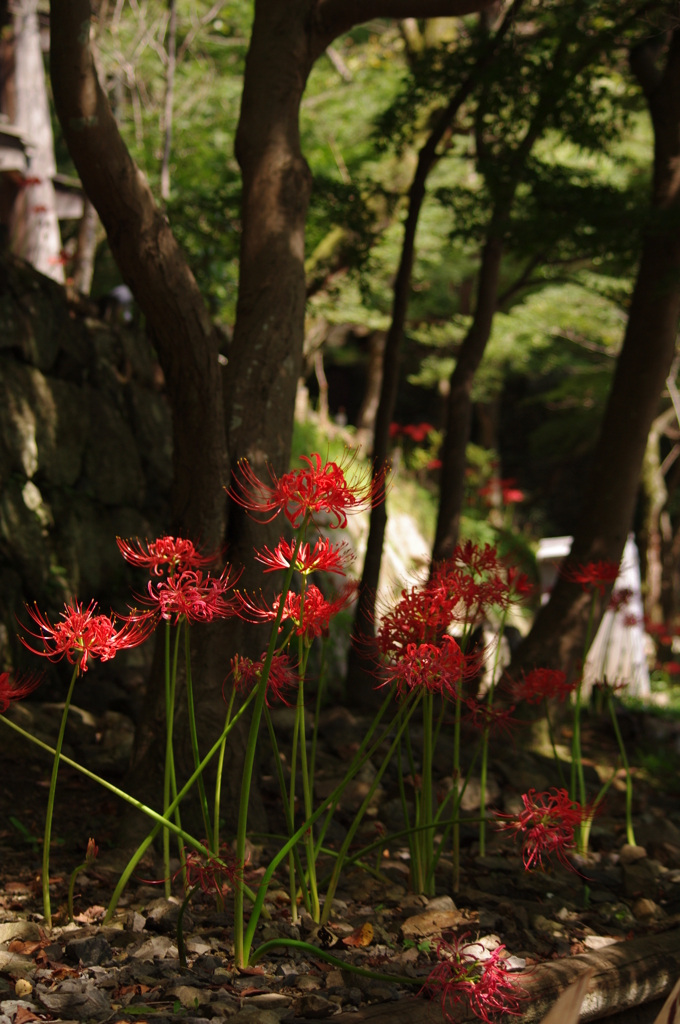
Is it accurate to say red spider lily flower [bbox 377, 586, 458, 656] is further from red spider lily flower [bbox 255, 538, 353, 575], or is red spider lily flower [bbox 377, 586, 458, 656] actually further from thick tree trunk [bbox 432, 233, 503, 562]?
thick tree trunk [bbox 432, 233, 503, 562]

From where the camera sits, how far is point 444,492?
5.96 metres

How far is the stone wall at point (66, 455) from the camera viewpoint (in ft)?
15.4

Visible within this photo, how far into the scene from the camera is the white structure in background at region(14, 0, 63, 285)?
868cm

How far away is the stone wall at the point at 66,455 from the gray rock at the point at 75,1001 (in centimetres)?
252

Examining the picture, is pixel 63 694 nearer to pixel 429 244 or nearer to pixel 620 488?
pixel 620 488

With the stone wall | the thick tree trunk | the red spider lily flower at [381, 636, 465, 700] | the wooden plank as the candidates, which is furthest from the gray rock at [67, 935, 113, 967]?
the thick tree trunk

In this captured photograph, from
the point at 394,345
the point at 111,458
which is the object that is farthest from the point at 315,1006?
the point at 111,458

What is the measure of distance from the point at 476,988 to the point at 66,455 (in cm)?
436

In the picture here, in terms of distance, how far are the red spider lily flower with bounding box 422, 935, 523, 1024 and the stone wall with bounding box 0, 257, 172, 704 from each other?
3.01 meters

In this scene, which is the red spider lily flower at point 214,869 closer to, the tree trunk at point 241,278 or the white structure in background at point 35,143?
the tree trunk at point 241,278

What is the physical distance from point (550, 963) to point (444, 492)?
4.01m

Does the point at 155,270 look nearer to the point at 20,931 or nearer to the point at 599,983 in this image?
the point at 20,931

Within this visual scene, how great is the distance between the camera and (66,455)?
17.5ft

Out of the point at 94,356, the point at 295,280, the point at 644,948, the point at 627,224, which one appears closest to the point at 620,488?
the point at 627,224
